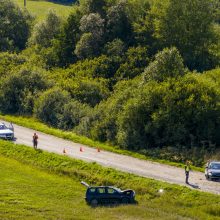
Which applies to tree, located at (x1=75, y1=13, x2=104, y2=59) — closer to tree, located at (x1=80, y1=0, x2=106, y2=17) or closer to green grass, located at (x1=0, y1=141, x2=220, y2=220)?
tree, located at (x1=80, y1=0, x2=106, y2=17)

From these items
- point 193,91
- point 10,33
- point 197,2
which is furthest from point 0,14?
point 193,91

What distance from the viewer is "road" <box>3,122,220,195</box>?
42.7 metres

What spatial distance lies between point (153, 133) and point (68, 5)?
295 ft

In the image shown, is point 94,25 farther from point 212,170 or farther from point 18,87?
point 212,170

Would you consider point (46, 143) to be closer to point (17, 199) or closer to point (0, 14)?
point (17, 199)

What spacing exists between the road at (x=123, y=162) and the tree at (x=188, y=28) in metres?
23.8

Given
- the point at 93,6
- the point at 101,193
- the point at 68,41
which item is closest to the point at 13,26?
the point at 68,41

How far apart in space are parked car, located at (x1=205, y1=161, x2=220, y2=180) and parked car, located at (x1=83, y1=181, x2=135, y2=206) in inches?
302

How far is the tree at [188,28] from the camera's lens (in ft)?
232

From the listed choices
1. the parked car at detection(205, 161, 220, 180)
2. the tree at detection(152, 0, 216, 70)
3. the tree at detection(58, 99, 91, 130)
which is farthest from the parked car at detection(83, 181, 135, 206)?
the tree at detection(152, 0, 216, 70)

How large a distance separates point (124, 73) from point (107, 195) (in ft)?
112

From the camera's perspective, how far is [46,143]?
5453cm

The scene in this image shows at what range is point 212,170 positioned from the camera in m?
43.1

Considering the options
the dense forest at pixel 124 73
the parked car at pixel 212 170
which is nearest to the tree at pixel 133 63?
the dense forest at pixel 124 73
